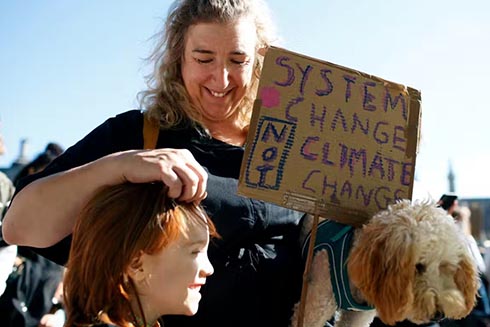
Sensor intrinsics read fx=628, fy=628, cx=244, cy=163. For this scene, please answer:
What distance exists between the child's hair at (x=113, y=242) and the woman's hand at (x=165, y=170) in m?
0.04

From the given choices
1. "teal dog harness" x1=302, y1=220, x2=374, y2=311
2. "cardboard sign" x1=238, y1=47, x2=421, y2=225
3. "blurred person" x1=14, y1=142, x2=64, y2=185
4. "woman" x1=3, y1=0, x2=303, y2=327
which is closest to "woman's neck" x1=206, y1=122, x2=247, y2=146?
"woman" x1=3, y1=0, x2=303, y2=327

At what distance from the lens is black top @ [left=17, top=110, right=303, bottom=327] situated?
183cm

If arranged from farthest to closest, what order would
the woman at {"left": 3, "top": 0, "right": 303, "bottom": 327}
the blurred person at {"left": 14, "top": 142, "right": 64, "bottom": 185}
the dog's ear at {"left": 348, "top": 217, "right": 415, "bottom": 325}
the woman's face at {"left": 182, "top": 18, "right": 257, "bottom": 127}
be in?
the blurred person at {"left": 14, "top": 142, "right": 64, "bottom": 185}
the woman's face at {"left": 182, "top": 18, "right": 257, "bottom": 127}
the dog's ear at {"left": 348, "top": 217, "right": 415, "bottom": 325}
the woman at {"left": 3, "top": 0, "right": 303, "bottom": 327}

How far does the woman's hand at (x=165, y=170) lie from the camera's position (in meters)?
1.46

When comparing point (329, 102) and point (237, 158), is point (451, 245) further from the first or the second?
point (237, 158)

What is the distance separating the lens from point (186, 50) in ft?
7.04

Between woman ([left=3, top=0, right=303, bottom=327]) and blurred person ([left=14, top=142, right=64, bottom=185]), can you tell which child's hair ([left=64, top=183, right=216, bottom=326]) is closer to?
woman ([left=3, top=0, right=303, bottom=327])

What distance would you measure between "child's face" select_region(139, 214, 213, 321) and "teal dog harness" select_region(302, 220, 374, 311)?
0.51 m

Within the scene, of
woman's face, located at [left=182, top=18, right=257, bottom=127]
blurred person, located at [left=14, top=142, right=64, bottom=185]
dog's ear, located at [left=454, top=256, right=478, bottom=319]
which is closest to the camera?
dog's ear, located at [left=454, top=256, right=478, bottom=319]

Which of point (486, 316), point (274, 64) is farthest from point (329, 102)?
point (486, 316)

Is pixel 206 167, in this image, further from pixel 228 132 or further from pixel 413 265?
pixel 413 265

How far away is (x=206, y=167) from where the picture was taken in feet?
6.40

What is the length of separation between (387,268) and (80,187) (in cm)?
88

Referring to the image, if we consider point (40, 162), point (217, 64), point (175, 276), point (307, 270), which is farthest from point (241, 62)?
point (40, 162)
